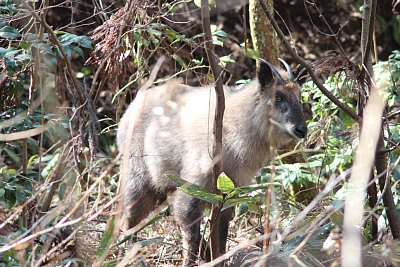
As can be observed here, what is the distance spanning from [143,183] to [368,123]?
2265mm

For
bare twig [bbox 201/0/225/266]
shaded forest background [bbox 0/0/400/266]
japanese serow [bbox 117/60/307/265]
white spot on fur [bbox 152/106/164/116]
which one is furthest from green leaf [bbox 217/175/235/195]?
white spot on fur [bbox 152/106/164/116]

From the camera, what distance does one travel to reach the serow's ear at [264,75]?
488 centimetres

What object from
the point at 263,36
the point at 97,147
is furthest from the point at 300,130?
the point at 97,147

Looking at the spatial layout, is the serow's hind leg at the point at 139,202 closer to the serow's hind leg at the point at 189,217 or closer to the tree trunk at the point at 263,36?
the serow's hind leg at the point at 189,217

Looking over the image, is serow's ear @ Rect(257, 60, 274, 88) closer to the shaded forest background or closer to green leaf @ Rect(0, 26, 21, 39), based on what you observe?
the shaded forest background

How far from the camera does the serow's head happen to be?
4906 millimetres

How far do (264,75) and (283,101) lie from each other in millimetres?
225

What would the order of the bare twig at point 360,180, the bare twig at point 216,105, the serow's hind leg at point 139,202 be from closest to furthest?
the bare twig at point 360,180
the bare twig at point 216,105
the serow's hind leg at point 139,202

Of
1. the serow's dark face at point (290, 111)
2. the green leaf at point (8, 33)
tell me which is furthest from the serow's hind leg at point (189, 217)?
the green leaf at point (8, 33)

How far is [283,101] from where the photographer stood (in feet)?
16.5

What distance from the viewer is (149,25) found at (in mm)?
4668

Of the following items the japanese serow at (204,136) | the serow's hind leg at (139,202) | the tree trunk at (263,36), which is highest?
the tree trunk at (263,36)

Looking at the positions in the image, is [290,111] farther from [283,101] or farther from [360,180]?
[360,180]

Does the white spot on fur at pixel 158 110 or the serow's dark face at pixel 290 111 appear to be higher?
the serow's dark face at pixel 290 111
